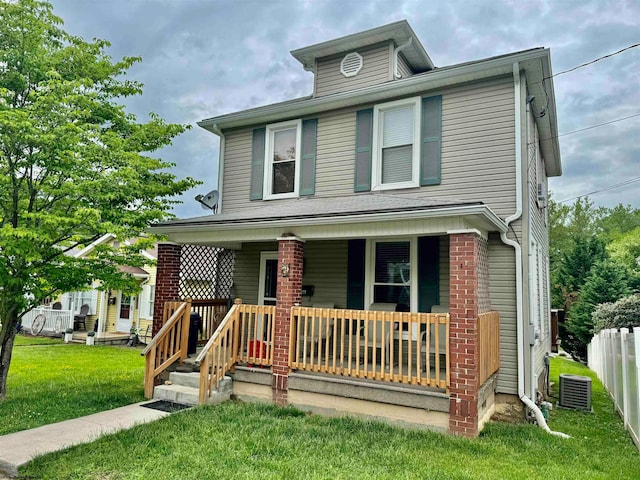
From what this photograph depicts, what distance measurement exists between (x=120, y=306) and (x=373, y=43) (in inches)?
634

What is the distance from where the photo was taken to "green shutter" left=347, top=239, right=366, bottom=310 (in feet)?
26.3

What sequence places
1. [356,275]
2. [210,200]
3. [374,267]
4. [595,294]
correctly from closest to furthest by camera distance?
[374,267] → [356,275] → [210,200] → [595,294]

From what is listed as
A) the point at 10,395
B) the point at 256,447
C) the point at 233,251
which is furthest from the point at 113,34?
the point at 256,447

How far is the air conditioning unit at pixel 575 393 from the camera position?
25.3ft

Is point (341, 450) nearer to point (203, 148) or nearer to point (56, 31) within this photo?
point (56, 31)

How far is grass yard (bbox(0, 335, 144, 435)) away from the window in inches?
182

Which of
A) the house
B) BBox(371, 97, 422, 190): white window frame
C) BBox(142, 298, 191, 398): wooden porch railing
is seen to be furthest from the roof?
BBox(142, 298, 191, 398): wooden porch railing

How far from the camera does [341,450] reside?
467cm

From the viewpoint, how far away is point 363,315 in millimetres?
5988

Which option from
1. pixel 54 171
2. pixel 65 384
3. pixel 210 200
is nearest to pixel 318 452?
pixel 54 171

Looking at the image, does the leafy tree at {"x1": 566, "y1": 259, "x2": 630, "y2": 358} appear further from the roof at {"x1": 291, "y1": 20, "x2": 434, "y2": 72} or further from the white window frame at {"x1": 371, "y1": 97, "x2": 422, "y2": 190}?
the white window frame at {"x1": 371, "y1": 97, "x2": 422, "y2": 190}

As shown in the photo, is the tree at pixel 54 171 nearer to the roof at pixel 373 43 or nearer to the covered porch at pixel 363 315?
the covered porch at pixel 363 315

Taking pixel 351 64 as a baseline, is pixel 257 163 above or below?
below

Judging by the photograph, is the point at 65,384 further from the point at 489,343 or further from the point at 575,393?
the point at 575,393
